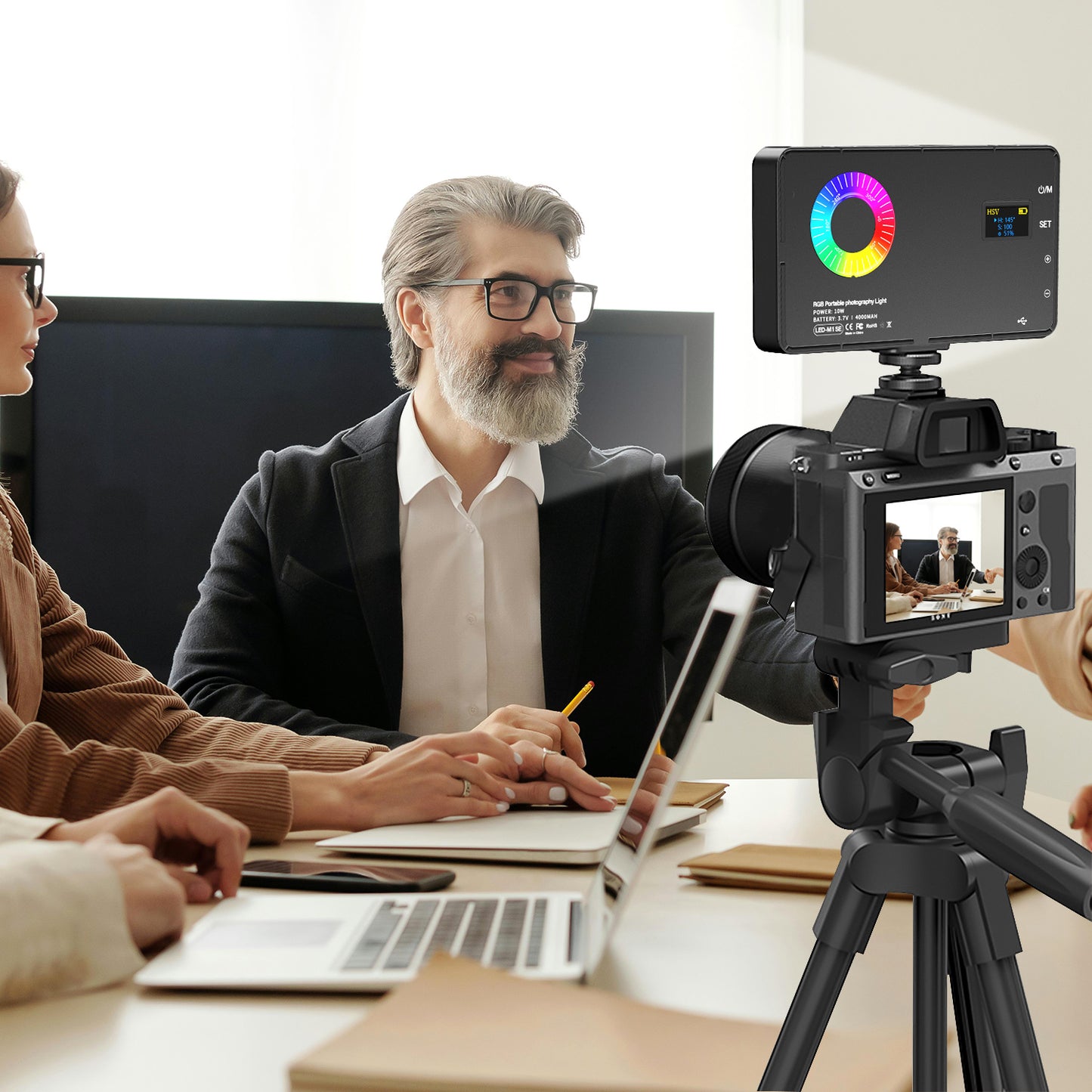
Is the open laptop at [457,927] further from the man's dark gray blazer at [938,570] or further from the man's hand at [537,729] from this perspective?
the man's hand at [537,729]

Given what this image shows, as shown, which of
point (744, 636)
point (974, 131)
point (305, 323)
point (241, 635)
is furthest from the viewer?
point (974, 131)

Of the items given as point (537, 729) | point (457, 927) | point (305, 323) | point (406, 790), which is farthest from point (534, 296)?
point (457, 927)

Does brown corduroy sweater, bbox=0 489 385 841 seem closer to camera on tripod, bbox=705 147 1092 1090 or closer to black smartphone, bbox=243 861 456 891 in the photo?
black smartphone, bbox=243 861 456 891

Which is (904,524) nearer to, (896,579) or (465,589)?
(896,579)

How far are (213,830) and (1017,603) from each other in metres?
0.63

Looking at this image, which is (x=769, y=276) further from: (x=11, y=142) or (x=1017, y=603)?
(x=11, y=142)

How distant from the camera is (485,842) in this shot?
1.17 metres

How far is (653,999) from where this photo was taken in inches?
32.7

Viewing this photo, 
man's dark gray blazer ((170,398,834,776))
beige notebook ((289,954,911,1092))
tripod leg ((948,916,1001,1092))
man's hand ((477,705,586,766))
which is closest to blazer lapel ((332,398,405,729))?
man's dark gray blazer ((170,398,834,776))

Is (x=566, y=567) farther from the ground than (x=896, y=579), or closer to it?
closer to it

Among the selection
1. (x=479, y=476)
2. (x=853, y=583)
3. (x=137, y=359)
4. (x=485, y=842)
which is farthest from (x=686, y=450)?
(x=853, y=583)

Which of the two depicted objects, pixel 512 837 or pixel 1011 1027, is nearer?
pixel 1011 1027

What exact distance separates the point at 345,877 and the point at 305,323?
4.47 feet

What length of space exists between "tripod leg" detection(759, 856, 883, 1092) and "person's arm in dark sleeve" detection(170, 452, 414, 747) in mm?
1192
